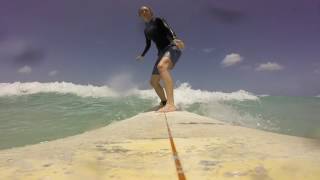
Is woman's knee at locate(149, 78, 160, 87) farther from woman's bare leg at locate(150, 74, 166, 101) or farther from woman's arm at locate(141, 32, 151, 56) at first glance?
woman's arm at locate(141, 32, 151, 56)

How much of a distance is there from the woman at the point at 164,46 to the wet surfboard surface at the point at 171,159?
271cm

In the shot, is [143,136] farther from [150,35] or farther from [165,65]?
[150,35]

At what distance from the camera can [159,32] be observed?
6.91 m

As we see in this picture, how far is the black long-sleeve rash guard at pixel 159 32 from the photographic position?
6829mm

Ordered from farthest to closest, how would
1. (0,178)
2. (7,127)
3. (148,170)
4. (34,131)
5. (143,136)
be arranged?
(7,127)
(34,131)
(143,136)
(148,170)
(0,178)

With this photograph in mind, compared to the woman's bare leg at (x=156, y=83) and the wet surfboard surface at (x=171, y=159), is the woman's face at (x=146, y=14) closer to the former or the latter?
the woman's bare leg at (x=156, y=83)

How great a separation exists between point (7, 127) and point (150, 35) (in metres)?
11.1

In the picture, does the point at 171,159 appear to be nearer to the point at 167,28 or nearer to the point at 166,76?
the point at 166,76

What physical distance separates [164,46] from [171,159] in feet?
14.2

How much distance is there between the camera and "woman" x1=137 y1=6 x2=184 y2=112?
6.62 meters

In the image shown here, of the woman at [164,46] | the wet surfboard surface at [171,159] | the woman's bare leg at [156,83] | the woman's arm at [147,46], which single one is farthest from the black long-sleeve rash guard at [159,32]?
the wet surfboard surface at [171,159]

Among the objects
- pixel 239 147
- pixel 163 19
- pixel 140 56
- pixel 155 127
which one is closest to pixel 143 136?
pixel 155 127

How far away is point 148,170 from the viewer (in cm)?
249

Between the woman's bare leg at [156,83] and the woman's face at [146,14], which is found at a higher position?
the woman's face at [146,14]
